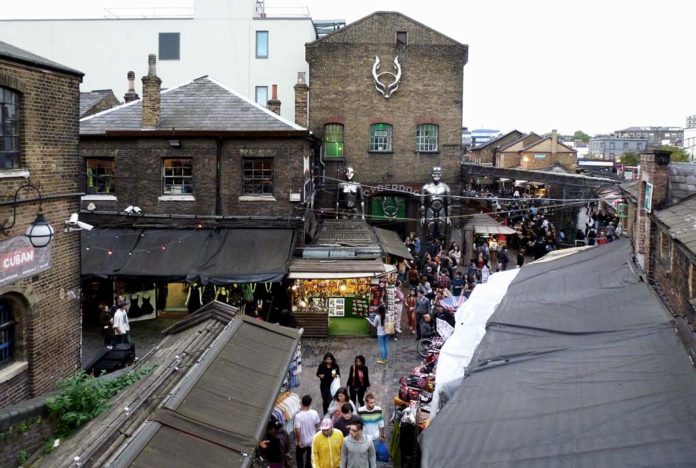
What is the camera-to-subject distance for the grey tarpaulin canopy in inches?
232

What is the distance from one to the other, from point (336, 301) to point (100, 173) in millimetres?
8532

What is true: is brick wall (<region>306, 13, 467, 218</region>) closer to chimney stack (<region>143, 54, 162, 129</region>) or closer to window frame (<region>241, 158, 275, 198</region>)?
window frame (<region>241, 158, 275, 198</region>)

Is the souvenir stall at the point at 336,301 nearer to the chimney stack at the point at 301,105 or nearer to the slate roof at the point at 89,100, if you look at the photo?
the chimney stack at the point at 301,105

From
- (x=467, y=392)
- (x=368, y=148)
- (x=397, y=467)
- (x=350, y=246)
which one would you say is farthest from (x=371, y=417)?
(x=368, y=148)

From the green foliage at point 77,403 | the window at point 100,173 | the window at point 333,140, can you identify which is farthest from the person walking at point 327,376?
the window at point 333,140

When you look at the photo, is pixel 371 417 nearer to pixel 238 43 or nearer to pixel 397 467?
pixel 397 467

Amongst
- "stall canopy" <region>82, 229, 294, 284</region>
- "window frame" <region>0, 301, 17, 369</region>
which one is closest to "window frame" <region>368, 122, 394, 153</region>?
"stall canopy" <region>82, 229, 294, 284</region>

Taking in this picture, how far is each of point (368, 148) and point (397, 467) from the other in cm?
1969

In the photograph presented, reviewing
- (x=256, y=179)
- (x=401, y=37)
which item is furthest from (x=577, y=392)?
(x=401, y=37)

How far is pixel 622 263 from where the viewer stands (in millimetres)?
12898

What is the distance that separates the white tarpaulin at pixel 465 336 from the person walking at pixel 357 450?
1675 millimetres

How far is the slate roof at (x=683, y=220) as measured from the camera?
8.53 m

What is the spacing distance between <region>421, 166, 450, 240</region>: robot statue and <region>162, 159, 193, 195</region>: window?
10940 millimetres

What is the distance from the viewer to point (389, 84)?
28.1 meters
